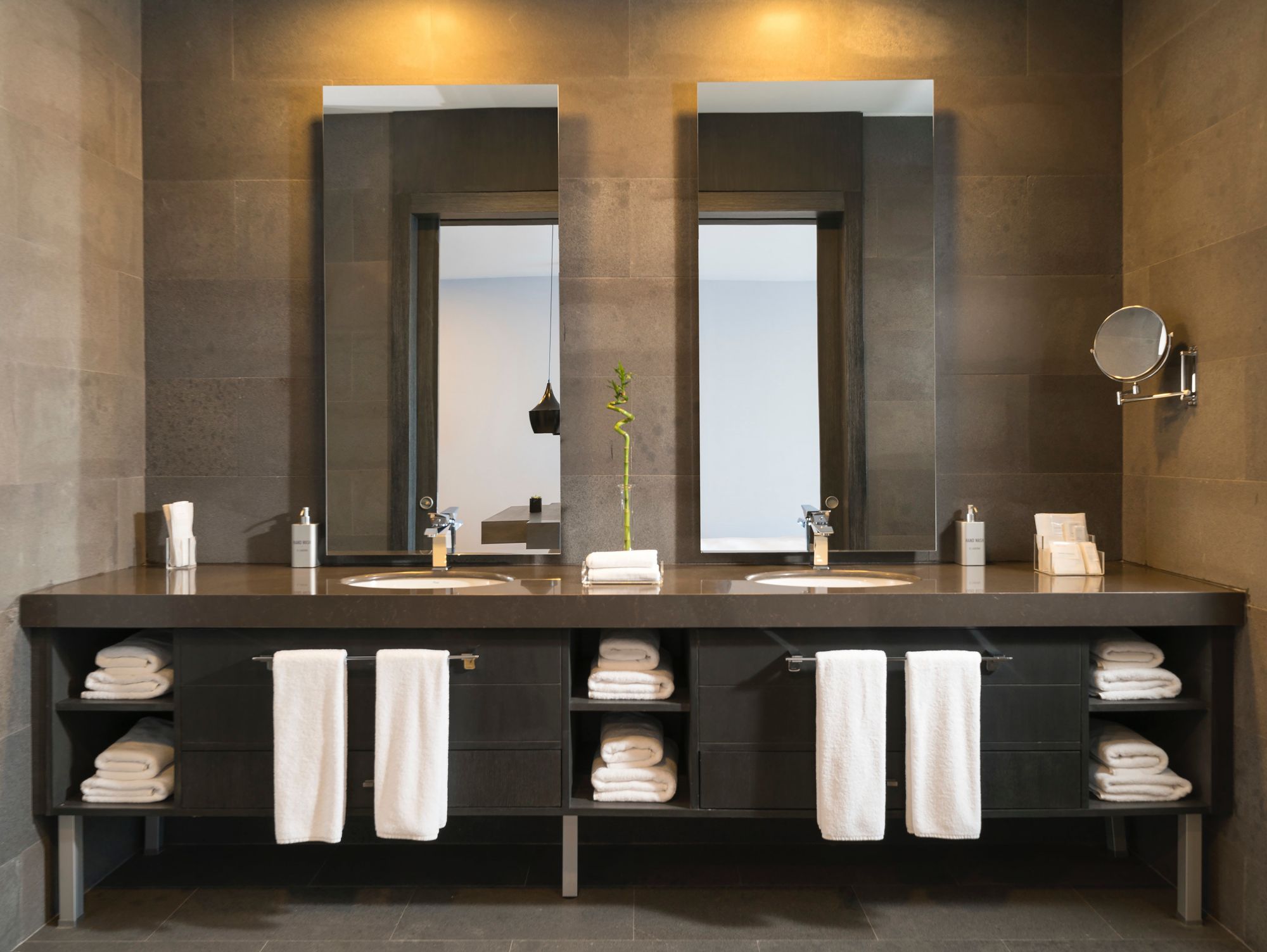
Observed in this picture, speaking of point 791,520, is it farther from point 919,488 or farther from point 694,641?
point 694,641

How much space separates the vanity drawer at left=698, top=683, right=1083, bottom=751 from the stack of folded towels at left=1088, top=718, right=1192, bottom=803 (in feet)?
0.44

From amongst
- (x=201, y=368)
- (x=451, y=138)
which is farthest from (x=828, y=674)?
(x=201, y=368)

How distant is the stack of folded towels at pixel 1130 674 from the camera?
7.40ft

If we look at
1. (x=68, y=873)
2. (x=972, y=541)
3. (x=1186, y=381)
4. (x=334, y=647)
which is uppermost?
(x=1186, y=381)

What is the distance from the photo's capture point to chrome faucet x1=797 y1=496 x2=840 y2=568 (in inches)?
105

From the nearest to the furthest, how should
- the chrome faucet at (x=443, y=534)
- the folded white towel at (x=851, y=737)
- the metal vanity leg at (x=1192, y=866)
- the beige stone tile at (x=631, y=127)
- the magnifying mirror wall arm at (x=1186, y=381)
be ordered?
the folded white towel at (x=851, y=737)
the metal vanity leg at (x=1192, y=866)
the magnifying mirror wall arm at (x=1186, y=381)
the chrome faucet at (x=443, y=534)
the beige stone tile at (x=631, y=127)

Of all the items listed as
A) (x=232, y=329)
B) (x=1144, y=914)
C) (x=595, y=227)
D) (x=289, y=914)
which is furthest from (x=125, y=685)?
(x=1144, y=914)

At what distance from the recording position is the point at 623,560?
92.4 inches

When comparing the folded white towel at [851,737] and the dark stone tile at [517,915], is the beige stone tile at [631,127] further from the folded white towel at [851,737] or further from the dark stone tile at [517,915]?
the dark stone tile at [517,915]

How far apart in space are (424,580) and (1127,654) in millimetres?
1822

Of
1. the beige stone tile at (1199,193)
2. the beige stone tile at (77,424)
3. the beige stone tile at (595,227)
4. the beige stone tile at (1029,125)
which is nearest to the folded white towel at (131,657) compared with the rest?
the beige stone tile at (77,424)

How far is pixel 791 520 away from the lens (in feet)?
9.00

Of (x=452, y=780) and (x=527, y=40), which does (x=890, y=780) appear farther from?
(x=527, y=40)

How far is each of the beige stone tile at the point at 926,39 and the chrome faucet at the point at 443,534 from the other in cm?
172
